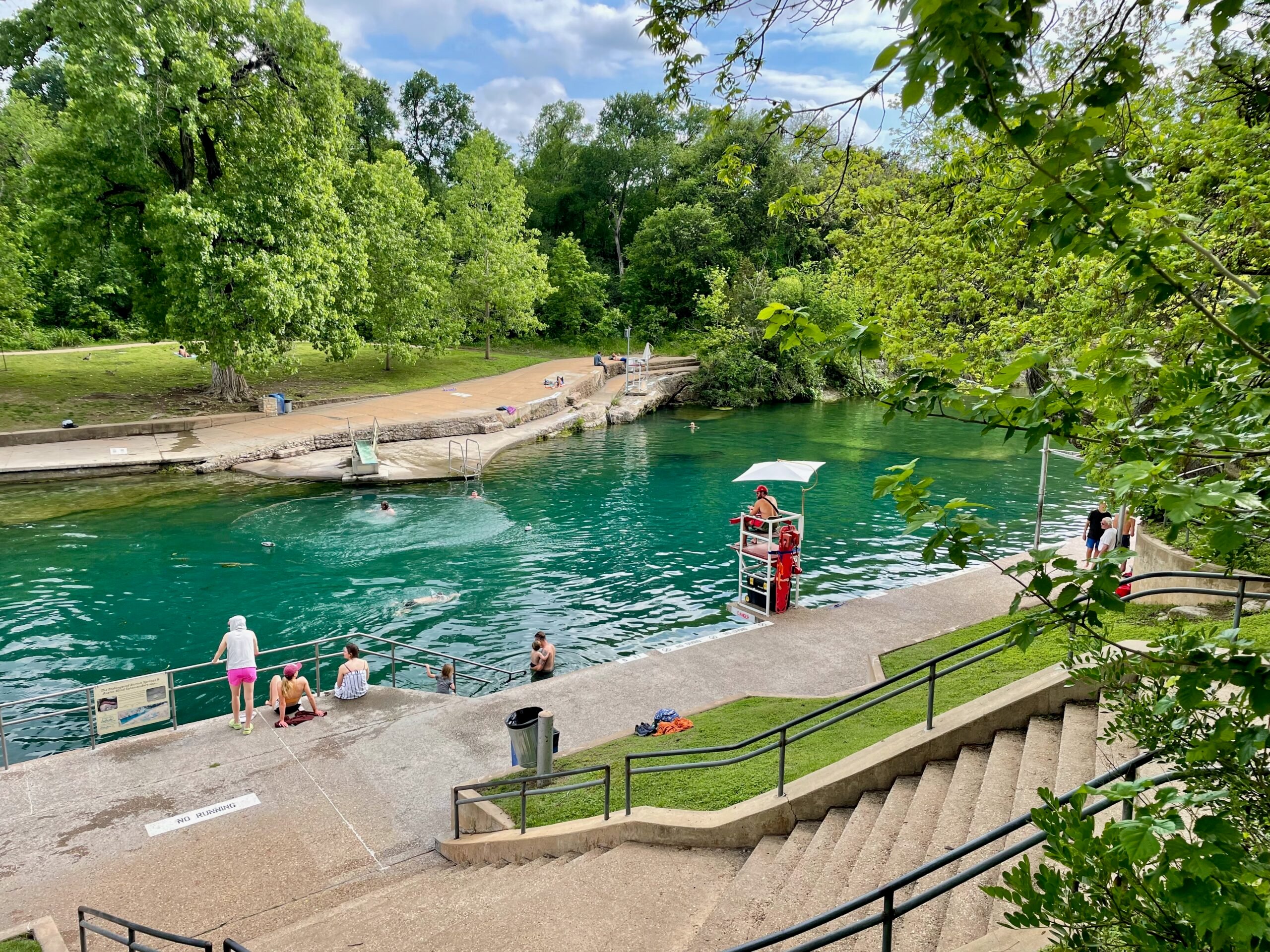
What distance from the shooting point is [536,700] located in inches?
467

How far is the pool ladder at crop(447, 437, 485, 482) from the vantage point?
29172mm

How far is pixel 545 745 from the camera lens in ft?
30.0

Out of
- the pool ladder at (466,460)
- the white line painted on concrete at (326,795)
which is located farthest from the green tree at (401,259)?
the white line painted on concrete at (326,795)

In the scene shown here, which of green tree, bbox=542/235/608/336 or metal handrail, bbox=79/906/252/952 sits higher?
green tree, bbox=542/235/608/336

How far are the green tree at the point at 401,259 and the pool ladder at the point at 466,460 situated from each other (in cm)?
863

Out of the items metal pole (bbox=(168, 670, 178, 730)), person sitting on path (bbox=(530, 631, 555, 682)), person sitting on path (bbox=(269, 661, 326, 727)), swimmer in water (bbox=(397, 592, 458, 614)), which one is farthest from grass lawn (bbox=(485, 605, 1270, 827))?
swimmer in water (bbox=(397, 592, 458, 614))

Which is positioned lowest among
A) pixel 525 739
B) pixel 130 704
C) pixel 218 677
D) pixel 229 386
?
pixel 218 677

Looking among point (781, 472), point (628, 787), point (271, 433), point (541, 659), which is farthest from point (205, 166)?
point (628, 787)

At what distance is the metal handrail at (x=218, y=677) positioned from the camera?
36.7 feet

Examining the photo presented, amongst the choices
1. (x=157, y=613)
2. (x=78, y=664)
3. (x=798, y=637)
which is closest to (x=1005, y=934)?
(x=798, y=637)

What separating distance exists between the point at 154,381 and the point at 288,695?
32.2 metres

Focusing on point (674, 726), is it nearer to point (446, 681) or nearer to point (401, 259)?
point (446, 681)

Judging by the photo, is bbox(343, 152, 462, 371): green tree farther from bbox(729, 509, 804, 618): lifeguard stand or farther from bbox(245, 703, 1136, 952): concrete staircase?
bbox(245, 703, 1136, 952): concrete staircase

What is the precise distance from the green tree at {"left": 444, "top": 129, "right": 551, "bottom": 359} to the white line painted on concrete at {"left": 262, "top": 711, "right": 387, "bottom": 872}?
41.0 m
